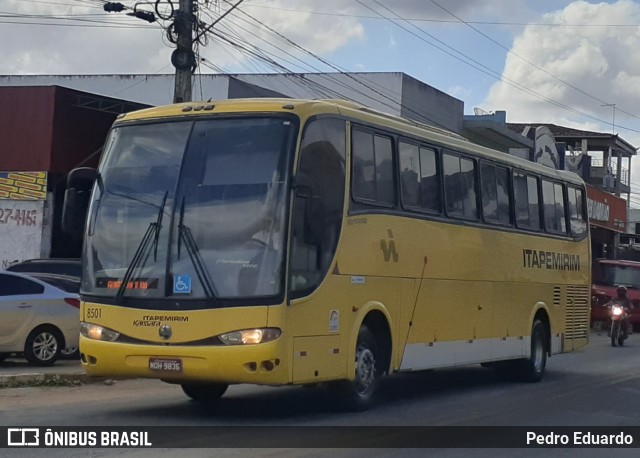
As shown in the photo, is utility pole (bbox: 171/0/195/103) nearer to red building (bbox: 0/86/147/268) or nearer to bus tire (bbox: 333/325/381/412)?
red building (bbox: 0/86/147/268)

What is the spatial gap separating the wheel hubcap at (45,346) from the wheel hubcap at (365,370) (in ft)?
22.6

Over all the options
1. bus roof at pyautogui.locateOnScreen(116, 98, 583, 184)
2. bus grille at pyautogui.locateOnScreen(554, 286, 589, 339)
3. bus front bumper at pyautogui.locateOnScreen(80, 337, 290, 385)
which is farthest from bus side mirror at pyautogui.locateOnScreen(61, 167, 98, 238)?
bus grille at pyautogui.locateOnScreen(554, 286, 589, 339)

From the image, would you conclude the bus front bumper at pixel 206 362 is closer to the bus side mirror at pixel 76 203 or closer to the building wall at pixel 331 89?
the bus side mirror at pixel 76 203

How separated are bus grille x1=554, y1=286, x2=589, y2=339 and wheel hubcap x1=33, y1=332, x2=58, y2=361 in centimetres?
934

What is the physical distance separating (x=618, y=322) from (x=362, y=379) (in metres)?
16.1

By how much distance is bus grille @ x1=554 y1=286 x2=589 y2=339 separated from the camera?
64.3ft

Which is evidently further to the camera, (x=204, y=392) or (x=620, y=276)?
(x=620, y=276)

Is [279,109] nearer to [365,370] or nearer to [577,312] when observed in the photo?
[365,370]

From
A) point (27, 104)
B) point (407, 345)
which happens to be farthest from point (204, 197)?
point (27, 104)

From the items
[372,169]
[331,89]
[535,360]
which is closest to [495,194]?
[535,360]

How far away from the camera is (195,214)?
11039mm

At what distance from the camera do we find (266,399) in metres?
13.6

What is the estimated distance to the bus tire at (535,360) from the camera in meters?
17.7

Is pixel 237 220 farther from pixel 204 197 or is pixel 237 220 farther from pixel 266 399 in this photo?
pixel 266 399
